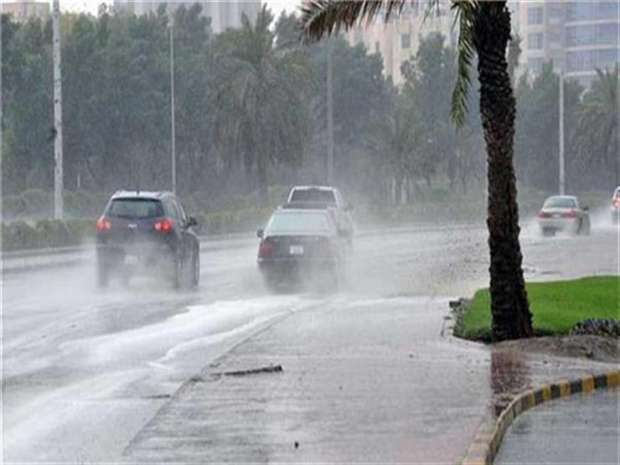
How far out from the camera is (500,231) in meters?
21.3

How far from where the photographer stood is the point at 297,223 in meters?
Answer: 33.9

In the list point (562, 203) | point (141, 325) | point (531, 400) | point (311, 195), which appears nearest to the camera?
point (531, 400)

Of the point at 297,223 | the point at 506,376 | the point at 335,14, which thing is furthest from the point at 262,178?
the point at 506,376

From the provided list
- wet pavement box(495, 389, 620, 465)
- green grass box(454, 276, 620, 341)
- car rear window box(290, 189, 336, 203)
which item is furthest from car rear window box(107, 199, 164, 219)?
wet pavement box(495, 389, 620, 465)

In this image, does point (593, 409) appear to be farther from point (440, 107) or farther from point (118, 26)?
point (440, 107)

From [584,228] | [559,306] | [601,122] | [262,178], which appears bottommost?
[584,228]

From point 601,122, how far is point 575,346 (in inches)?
2973

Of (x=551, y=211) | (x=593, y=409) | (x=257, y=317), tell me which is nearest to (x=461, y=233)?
(x=551, y=211)

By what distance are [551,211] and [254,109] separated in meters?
15.4

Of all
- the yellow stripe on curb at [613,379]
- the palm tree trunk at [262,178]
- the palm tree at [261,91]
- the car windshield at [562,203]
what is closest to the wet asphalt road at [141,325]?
the yellow stripe on curb at [613,379]

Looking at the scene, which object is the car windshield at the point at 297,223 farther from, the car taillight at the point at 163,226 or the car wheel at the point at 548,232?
the car wheel at the point at 548,232

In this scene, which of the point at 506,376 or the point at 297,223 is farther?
the point at 297,223

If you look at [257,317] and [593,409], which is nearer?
[593,409]

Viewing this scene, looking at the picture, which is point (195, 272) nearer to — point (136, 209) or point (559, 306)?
point (136, 209)
